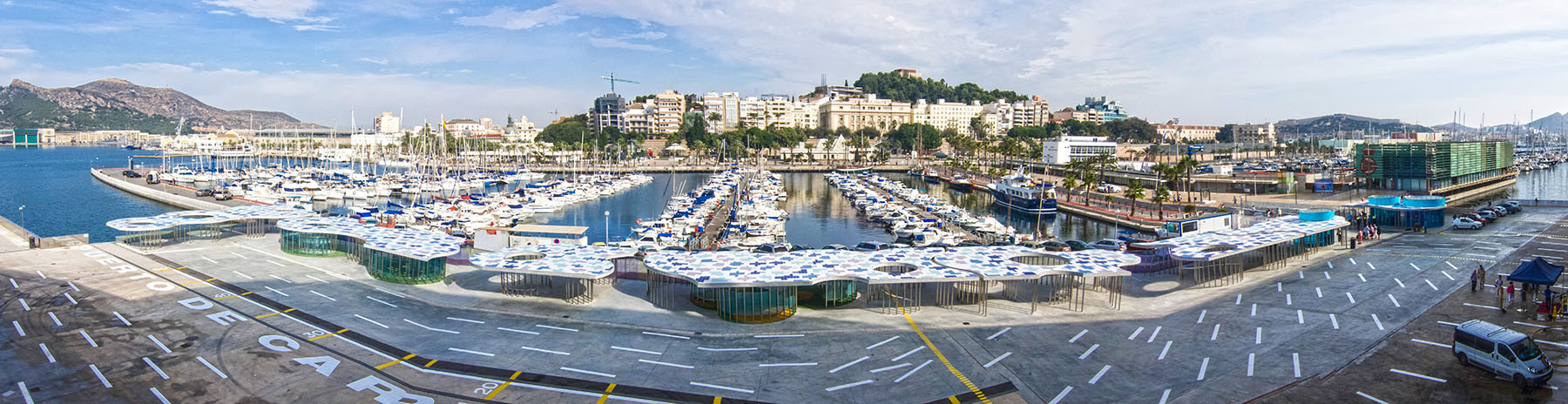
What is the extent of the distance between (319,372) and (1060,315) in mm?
21767

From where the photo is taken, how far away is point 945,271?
2591 centimetres

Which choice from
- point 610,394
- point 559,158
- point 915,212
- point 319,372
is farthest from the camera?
point 559,158

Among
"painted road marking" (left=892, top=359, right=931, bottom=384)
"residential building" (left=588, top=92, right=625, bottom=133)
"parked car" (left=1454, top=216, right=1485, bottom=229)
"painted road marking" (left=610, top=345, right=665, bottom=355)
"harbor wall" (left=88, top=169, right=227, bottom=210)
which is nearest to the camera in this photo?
"painted road marking" (left=892, top=359, right=931, bottom=384)

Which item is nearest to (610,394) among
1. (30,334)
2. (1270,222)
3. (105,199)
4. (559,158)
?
(30,334)

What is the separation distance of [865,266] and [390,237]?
21.4m

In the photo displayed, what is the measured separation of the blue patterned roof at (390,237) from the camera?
3009cm

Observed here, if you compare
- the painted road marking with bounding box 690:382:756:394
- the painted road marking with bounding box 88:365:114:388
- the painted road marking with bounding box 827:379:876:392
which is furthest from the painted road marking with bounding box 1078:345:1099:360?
the painted road marking with bounding box 88:365:114:388

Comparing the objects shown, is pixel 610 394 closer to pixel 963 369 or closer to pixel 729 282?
pixel 729 282

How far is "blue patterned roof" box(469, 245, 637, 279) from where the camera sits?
85.8ft

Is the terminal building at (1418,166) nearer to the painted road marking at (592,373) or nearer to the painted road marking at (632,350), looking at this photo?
the painted road marking at (632,350)

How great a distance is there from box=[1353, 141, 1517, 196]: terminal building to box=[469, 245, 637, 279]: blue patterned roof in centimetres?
7284

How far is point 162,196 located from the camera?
247 ft

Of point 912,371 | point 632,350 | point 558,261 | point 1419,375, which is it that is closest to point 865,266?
point 912,371

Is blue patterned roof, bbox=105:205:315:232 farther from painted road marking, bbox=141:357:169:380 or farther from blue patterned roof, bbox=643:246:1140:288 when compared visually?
blue patterned roof, bbox=643:246:1140:288
